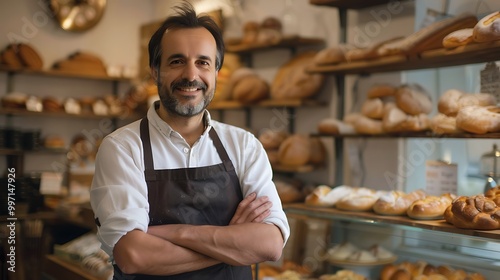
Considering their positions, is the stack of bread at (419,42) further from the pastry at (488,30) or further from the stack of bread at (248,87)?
the stack of bread at (248,87)

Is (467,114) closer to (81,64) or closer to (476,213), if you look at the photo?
(476,213)

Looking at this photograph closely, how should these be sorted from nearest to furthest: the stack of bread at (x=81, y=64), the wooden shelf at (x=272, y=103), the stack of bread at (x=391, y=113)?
the stack of bread at (x=391, y=113) → the wooden shelf at (x=272, y=103) → the stack of bread at (x=81, y=64)

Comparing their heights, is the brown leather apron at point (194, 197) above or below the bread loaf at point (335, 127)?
below

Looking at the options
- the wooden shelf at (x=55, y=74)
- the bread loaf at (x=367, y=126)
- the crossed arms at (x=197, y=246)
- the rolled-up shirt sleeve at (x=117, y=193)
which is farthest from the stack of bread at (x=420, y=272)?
the wooden shelf at (x=55, y=74)

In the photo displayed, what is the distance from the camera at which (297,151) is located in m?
3.31

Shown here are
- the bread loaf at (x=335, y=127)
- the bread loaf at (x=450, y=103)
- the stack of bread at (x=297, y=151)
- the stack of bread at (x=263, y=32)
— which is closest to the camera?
the bread loaf at (x=450, y=103)

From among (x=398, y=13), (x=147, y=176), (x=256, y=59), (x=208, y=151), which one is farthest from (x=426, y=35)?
(x=256, y=59)

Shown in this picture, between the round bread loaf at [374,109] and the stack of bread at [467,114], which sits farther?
the round bread loaf at [374,109]

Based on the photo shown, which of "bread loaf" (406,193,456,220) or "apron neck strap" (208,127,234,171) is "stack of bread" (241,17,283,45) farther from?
"apron neck strap" (208,127,234,171)

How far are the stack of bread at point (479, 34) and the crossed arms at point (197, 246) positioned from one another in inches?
45.0

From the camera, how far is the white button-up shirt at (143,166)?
59.3 inches

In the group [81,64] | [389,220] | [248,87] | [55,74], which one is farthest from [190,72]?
[81,64]

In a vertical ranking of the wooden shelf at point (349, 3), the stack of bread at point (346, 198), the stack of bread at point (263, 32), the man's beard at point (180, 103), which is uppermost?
the wooden shelf at point (349, 3)

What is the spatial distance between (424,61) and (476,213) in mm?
891
